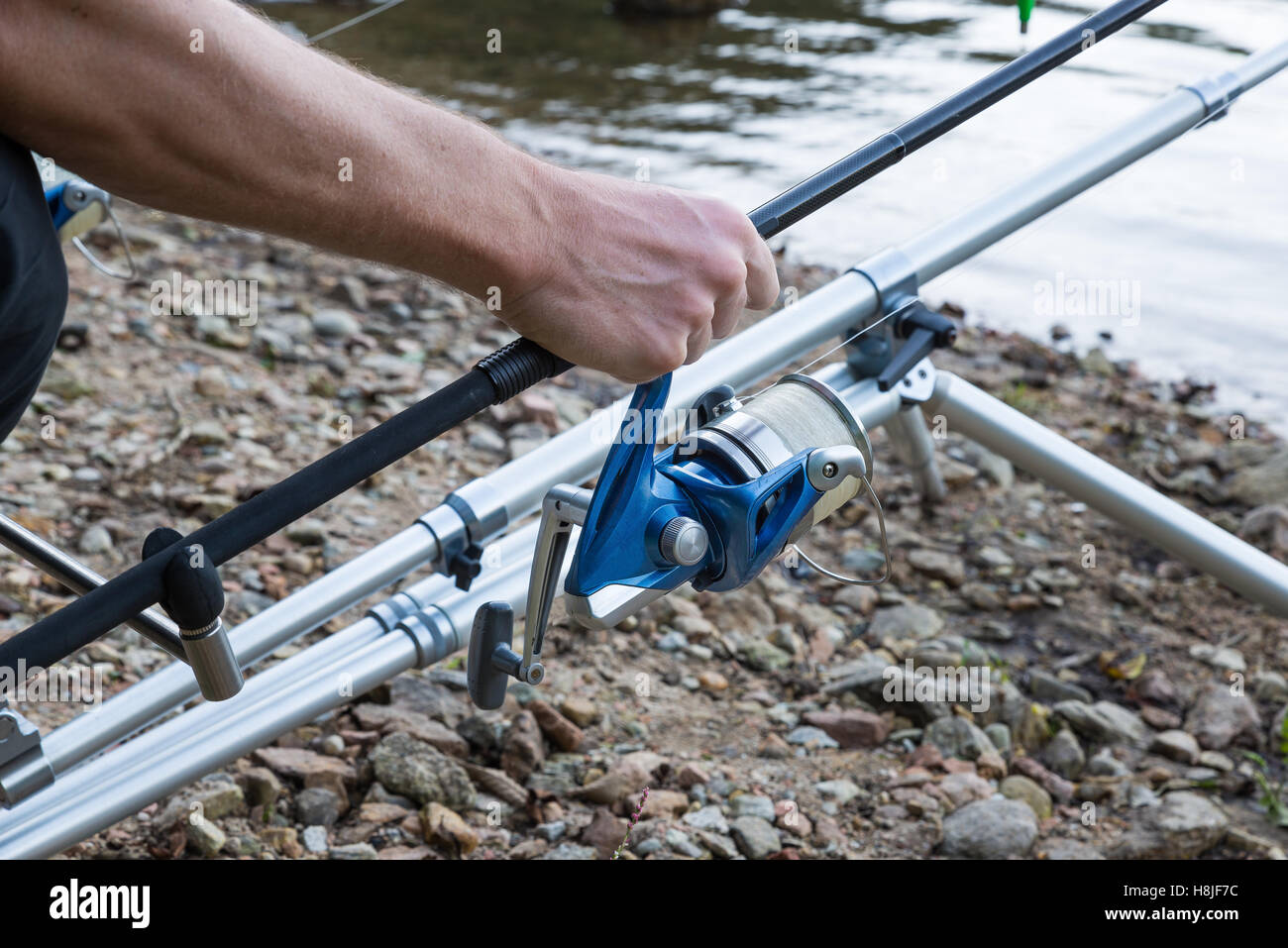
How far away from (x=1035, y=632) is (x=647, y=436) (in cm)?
184

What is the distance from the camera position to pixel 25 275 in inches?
40.9

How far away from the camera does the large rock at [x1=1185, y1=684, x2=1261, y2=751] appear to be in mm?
2643

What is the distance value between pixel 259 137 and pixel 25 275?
0.22m

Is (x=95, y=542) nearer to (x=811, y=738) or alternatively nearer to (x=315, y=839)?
(x=315, y=839)

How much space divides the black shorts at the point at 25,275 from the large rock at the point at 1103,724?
210 cm

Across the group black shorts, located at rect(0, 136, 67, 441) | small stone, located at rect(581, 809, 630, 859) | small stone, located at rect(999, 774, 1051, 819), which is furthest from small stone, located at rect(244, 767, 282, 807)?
small stone, located at rect(999, 774, 1051, 819)

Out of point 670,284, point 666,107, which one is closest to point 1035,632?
point 670,284

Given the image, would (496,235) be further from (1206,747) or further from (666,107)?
(666,107)

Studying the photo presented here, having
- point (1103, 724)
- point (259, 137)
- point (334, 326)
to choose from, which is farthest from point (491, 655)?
point (334, 326)

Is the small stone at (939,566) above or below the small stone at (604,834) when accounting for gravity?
below

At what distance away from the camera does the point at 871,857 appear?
2.20m

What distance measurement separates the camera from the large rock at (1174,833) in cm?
223

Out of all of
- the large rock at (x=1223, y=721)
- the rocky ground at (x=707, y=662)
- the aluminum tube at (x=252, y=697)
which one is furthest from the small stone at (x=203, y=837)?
the large rock at (x=1223, y=721)

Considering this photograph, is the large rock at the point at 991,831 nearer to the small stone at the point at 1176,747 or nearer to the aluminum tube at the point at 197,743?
the small stone at the point at 1176,747
